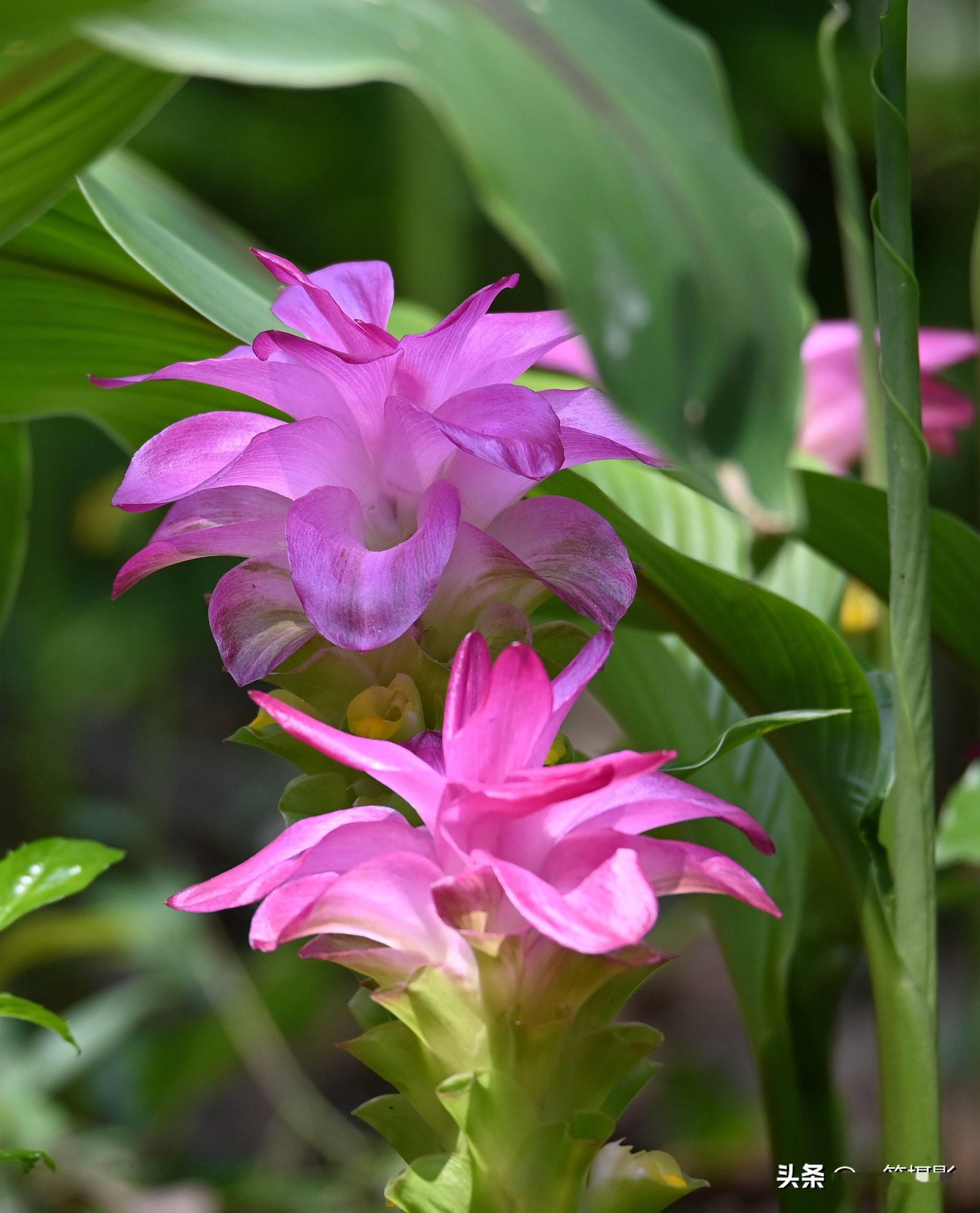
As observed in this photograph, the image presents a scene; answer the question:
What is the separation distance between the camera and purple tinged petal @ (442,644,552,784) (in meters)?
0.26

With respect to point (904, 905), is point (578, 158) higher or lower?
higher

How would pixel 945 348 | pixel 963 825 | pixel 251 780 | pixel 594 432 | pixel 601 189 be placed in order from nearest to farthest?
1. pixel 601 189
2. pixel 594 432
3. pixel 963 825
4. pixel 945 348
5. pixel 251 780

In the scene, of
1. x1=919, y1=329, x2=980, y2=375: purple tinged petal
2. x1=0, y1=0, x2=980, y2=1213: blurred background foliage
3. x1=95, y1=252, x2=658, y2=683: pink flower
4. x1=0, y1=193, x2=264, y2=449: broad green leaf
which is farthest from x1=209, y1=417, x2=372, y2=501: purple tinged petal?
x1=0, y1=0, x2=980, y2=1213: blurred background foliage

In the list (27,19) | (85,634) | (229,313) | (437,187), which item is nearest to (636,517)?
(229,313)

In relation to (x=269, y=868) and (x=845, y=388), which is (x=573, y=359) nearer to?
(x=845, y=388)

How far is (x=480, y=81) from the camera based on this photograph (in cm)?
24

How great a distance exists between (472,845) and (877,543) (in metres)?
0.24

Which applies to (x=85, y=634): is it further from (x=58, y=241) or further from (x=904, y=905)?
(x=904, y=905)

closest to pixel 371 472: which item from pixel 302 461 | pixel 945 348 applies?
pixel 302 461

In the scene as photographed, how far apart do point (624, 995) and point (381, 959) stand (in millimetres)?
65

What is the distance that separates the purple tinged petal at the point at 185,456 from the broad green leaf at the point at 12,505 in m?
0.21

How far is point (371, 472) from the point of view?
33 centimetres

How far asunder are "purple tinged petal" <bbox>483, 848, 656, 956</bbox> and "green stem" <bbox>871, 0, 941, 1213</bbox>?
0.40 ft

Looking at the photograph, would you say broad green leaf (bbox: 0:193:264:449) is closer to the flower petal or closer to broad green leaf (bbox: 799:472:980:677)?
the flower petal
